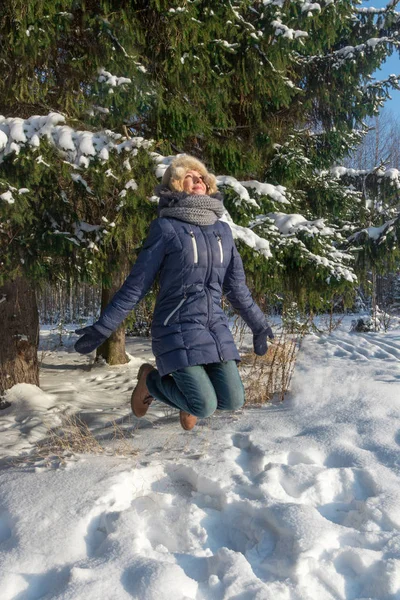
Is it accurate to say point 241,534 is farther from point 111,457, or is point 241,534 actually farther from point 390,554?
point 111,457

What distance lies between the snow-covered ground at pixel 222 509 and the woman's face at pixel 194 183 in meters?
1.67

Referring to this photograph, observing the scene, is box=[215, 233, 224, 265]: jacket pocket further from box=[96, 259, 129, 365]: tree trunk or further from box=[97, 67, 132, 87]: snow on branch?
box=[96, 259, 129, 365]: tree trunk

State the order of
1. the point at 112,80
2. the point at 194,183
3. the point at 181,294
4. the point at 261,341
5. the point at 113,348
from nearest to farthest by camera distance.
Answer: the point at 181,294, the point at 194,183, the point at 261,341, the point at 112,80, the point at 113,348

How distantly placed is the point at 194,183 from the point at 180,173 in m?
0.12

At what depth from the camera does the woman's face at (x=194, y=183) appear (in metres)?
3.15

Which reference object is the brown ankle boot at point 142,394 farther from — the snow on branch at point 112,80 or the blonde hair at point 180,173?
the snow on branch at point 112,80

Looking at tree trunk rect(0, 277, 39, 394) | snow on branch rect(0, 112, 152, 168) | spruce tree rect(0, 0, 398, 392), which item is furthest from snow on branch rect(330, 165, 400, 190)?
tree trunk rect(0, 277, 39, 394)

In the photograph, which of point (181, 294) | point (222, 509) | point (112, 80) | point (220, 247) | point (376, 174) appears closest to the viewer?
point (222, 509)

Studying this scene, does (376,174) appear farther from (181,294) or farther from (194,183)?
(181,294)

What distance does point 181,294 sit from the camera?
2.95 meters

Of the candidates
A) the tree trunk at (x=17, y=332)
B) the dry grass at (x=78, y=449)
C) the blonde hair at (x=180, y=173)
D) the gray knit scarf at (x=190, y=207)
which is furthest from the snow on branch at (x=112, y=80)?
the dry grass at (x=78, y=449)

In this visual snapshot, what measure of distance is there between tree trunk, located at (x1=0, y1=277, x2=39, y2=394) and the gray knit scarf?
3.16m

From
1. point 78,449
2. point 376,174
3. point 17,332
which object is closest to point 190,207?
point 78,449

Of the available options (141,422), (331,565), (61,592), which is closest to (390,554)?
(331,565)
